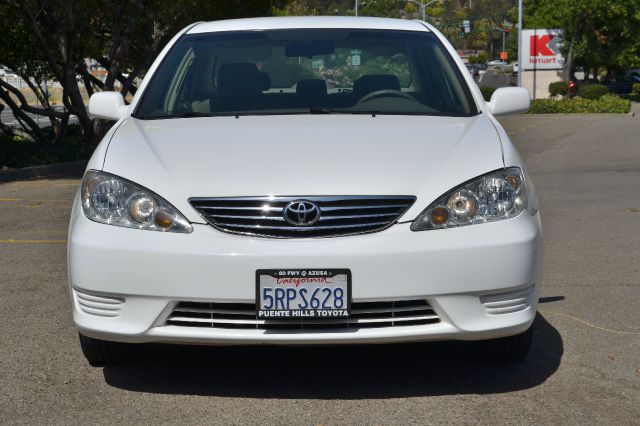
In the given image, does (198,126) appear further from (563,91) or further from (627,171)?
(563,91)

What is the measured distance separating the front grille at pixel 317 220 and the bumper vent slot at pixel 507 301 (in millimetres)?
510

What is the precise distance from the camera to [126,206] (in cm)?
474

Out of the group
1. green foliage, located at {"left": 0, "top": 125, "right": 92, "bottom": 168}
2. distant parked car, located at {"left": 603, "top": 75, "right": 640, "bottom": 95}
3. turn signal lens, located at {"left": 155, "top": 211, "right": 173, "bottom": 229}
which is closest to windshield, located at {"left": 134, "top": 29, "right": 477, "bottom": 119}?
turn signal lens, located at {"left": 155, "top": 211, "right": 173, "bottom": 229}

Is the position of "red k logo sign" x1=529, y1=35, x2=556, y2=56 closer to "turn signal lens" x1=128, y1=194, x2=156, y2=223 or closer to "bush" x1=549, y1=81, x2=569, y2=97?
"bush" x1=549, y1=81, x2=569, y2=97

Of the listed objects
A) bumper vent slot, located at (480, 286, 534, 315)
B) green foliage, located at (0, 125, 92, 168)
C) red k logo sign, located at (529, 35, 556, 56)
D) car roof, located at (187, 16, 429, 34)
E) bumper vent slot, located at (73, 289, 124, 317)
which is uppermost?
car roof, located at (187, 16, 429, 34)

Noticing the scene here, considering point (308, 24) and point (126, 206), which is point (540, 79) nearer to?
point (308, 24)

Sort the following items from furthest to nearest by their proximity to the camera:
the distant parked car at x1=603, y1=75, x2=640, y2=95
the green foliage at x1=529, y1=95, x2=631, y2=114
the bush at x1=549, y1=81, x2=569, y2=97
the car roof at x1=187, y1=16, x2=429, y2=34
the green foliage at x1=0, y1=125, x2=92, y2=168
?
the distant parked car at x1=603, y1=75, x2=640, y2=95, the bush at x1=549, y1=81, x2=569, y2=97, the green foliage at x1=529, y1=95, x2=631, y2=114, the green foliage at x1=0, y1=125, x2=92, y2=168, the car roof at x1=187, y1=16, x2=429, y2=34

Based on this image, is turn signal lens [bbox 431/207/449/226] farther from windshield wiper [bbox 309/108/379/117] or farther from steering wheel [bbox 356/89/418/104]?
steering wheel [bbox 356/89/418/104]

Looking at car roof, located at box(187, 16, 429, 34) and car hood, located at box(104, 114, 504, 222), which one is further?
car roof, located at box(187, 16, 429, 34)

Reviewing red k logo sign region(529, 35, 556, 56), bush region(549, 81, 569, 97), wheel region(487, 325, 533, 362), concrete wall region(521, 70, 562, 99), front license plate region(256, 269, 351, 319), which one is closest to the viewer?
front license plate region(256, 269, 351, 319)

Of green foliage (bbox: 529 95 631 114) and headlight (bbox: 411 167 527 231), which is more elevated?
headlight (bbox: 411 167 527 231)

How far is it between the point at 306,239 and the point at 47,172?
14267 mm

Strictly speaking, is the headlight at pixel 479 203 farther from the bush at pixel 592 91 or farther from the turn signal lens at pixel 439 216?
the bush at pixel 592 91

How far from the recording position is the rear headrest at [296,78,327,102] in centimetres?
589
